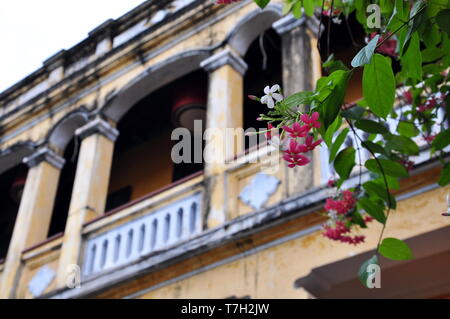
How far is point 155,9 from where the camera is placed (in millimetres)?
8945

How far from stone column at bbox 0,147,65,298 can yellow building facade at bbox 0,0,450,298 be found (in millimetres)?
17

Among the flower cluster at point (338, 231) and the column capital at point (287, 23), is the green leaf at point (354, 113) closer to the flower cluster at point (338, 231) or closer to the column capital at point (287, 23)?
the flower cluster at point (338, 231)

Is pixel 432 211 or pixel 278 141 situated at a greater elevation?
pixel 432 211

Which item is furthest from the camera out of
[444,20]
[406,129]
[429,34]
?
[406,129]

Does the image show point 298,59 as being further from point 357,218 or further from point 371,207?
point 371,207

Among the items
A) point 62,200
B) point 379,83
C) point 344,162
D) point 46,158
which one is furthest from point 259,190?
point 62,200

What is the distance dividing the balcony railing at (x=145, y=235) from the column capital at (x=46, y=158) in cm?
165

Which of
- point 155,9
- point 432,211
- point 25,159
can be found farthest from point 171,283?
point 155,9

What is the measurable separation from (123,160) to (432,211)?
5876mm

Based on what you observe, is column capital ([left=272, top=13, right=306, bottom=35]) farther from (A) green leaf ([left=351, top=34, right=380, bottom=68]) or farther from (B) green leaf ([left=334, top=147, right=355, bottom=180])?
(A) green leaf ([left=351, top=34, right=380, bottom=68])

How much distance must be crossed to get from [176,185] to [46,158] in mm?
2413

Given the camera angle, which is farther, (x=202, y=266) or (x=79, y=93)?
(x=79, y=93)

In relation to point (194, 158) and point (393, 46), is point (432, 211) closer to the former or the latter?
point (393, 46)

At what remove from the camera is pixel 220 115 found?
23.0 feet
